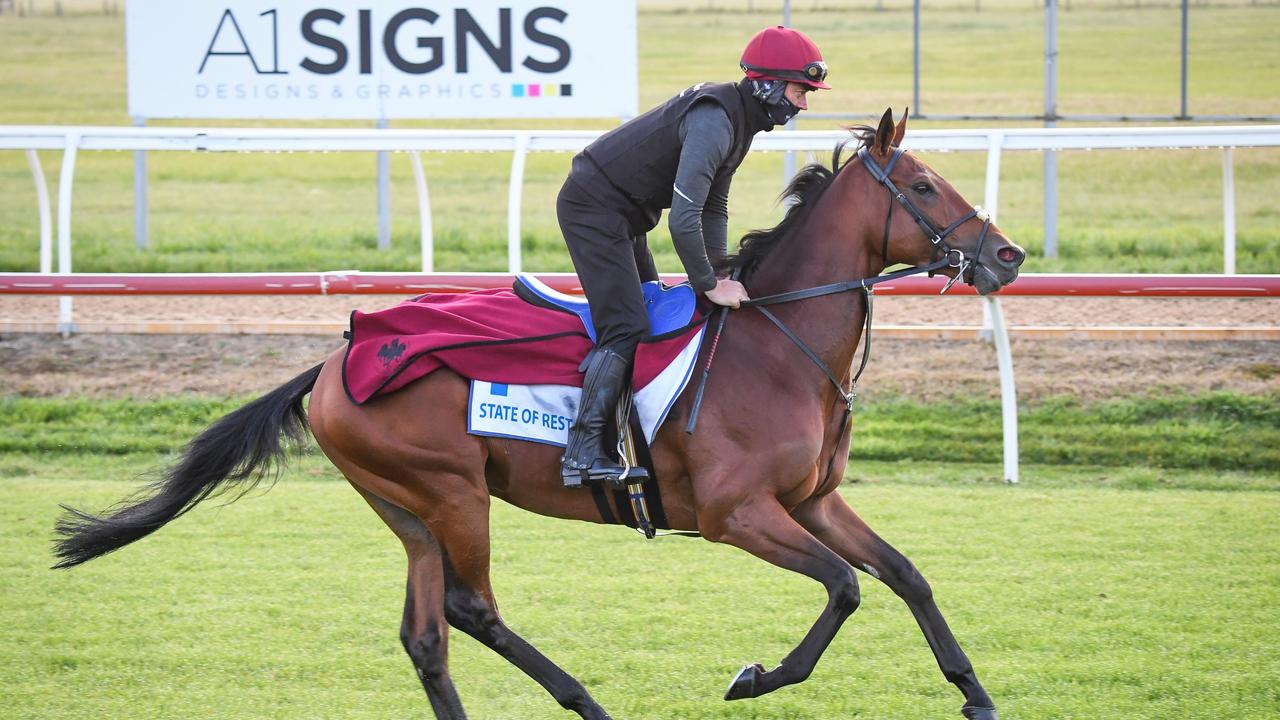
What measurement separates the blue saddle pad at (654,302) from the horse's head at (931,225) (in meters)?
0.69

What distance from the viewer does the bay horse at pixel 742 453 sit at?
4.43 metres

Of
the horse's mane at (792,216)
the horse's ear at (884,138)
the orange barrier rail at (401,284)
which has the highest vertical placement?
the horse's ear at (884,138)

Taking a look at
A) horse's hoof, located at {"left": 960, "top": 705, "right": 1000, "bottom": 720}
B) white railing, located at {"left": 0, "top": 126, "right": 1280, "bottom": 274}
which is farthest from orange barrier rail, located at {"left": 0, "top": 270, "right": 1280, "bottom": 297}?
horse's hoof, located at {"left": 960, "top": 705, "right": 1000, "bottom": 720}

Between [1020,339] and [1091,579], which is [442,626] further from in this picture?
[1020,339]

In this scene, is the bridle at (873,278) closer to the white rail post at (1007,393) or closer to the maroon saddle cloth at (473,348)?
the maroon saddle cloth at (473,348)

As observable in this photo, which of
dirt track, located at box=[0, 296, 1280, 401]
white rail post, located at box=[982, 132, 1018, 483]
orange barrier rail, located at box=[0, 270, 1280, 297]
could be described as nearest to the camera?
orange barrier rail, located at box=[0, 270, 1280, 297]

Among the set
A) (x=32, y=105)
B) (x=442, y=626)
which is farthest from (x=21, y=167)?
(x=442, y=626)

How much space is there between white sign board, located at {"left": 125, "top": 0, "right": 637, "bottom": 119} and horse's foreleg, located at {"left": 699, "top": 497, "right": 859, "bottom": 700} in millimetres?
6919

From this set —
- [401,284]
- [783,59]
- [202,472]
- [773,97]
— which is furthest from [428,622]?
[401,284]

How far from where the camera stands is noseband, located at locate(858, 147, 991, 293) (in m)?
4.50

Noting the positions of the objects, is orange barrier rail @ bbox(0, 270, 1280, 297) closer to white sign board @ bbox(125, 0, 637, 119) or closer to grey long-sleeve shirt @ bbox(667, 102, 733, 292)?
grey long-sleeve shirt @ bbox(667, 102, 733, 292)

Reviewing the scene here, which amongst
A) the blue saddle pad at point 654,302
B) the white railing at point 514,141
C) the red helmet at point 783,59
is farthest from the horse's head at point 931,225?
the white railing at point 514,141

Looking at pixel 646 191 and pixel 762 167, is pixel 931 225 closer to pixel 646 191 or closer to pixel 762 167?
pixel 646 191

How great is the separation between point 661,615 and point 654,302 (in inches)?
57.2
